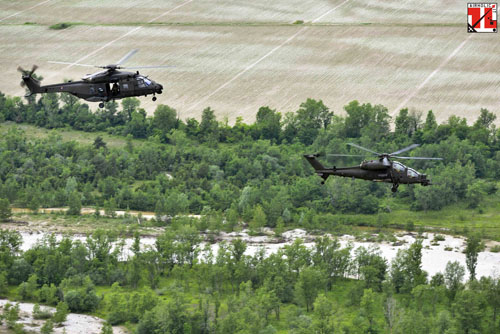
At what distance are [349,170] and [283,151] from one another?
65057mm

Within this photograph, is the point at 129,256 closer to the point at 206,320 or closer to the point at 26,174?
the point at 206,320

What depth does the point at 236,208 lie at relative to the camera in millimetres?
144125

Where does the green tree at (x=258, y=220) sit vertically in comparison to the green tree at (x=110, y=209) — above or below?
below

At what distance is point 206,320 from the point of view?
110375 millimetres

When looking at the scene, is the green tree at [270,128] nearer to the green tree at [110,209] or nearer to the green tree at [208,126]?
the green tree at [208,126]

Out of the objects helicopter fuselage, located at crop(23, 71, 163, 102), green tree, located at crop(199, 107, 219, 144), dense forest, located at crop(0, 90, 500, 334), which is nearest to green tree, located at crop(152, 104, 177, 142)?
dense forest, located at crop(0, 90, 500, 334)

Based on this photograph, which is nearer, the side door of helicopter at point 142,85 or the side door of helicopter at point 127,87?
the side door of helicopter at point 127,87

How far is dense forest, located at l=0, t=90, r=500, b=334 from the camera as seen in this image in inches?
4424

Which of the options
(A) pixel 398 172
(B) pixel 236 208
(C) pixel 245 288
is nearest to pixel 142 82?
(A) pixel 398 172

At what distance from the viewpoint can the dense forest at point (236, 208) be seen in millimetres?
112375

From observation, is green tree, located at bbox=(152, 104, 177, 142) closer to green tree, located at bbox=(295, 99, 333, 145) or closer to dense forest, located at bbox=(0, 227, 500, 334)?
green tree, located at bbox=(295, 99, 333, 145)

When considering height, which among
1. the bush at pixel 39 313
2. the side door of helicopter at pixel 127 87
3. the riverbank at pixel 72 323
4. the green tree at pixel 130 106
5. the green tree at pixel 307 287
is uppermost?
the side door of helicopter at pixel 127 87

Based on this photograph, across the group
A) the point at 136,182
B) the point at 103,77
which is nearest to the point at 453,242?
the point at 136,182

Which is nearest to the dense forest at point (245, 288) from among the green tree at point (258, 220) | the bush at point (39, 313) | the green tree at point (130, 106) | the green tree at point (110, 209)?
the bush at point (39, 313)
